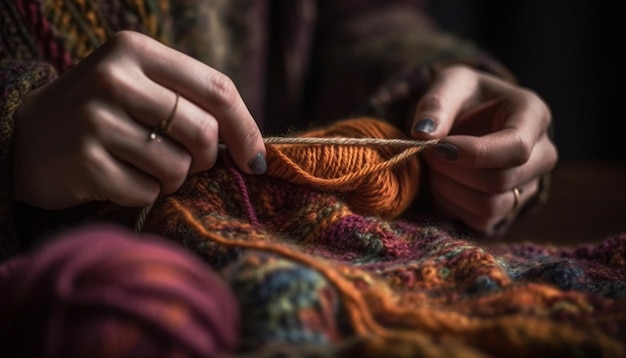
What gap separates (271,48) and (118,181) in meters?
0.71

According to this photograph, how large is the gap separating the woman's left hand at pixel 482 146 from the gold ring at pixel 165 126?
0.26 m

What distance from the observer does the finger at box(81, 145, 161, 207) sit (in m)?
0.53

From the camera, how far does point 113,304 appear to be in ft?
1.05

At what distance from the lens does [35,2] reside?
71 centimetres

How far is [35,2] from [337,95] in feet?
1.80

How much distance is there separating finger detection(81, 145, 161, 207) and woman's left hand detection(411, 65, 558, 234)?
280 millimetres

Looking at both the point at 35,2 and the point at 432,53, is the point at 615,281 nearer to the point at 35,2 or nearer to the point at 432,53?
the point at 432,53

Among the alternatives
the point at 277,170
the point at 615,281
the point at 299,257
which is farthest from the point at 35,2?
the point at 615,281

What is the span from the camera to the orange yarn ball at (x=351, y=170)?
0.57 m

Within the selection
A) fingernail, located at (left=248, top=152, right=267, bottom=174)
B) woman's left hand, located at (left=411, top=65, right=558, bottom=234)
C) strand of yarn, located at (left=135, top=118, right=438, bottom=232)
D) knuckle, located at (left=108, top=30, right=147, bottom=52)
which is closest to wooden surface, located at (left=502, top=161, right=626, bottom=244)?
woman's left hand, located at (left=411, top=65, right=558, bottom=234)

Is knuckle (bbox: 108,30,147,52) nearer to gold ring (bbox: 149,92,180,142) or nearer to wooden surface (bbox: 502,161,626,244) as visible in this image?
gold ring (bbox: 149,92,180,142)

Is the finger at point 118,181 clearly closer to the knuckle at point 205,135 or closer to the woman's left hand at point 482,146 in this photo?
the knuckle at point 205,135

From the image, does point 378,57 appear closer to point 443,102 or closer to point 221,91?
point 443,102

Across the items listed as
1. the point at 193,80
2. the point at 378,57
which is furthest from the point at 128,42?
the point at 378,57
